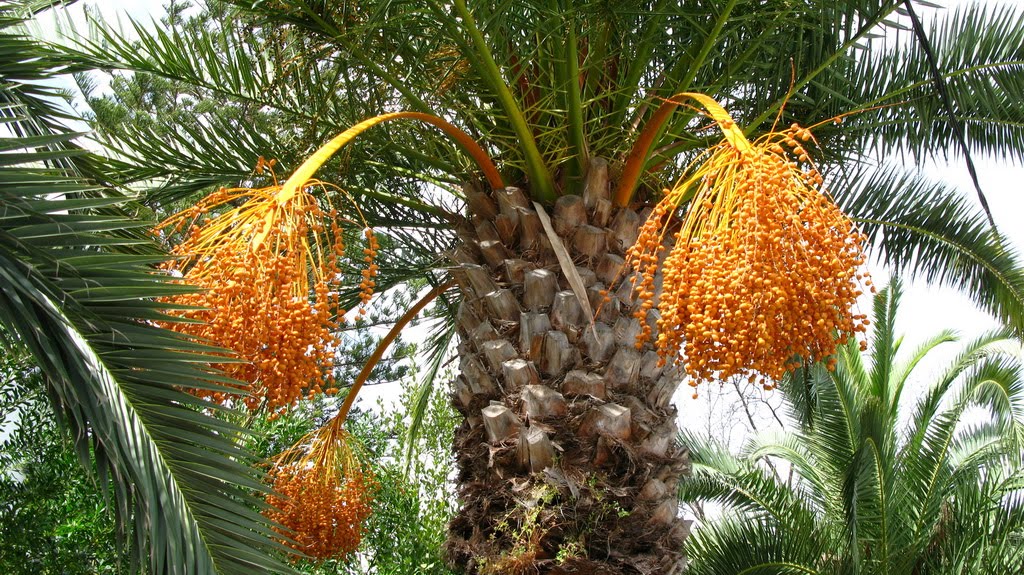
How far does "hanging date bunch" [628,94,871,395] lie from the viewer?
9.20 ft

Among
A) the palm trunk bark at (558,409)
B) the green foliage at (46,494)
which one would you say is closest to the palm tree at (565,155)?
the palm trunk bark at (558,409)

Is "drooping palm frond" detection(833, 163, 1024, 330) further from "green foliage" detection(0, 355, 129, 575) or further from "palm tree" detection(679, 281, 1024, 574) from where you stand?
"green foliage" detection(0, 355, 129, 575)

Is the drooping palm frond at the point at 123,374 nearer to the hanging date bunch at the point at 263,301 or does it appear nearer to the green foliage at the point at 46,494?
the hanging date bunch at the point at 263,301

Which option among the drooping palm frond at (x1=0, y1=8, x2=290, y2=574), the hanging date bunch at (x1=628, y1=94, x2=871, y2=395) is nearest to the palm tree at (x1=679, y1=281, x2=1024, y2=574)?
the hanging date bunch at (x1=628, y1=94, x2=871, y2=395)

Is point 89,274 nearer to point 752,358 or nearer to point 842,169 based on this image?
point 752,358

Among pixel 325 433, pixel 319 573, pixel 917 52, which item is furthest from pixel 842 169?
pixel 319 573

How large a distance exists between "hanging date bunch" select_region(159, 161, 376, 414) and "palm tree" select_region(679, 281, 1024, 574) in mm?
4128

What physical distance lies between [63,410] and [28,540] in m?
3.93

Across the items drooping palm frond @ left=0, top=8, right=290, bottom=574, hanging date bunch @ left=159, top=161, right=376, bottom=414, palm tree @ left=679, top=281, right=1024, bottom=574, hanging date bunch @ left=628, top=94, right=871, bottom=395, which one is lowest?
drooping palm frond @ left=0, top=8, right=290, bottom=574

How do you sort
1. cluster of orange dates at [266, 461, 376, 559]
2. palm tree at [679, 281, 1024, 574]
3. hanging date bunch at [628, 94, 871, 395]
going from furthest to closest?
palm tree at [679, 281, 1024, 574] → cluster of orange dates at [266, 461, 376, 559] → hanging date bunch at [628, 94, 871, 395]

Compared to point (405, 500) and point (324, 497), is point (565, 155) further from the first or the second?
point (405, 500)

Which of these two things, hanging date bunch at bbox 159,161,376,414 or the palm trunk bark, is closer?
hanging date bunch at bbox 159,161,376,414

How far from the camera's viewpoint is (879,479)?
7.84 m

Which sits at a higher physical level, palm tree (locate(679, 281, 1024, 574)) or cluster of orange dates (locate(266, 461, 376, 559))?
palm tree (locate(679, 281, 1024, 574))
